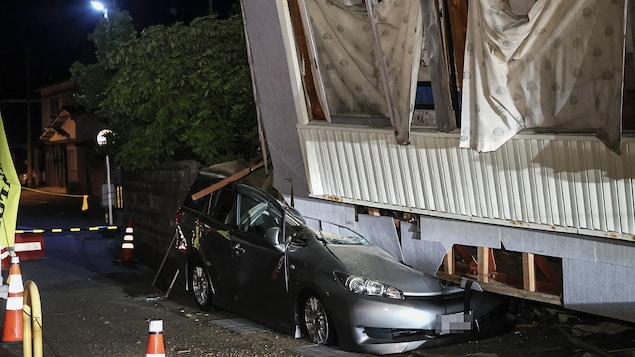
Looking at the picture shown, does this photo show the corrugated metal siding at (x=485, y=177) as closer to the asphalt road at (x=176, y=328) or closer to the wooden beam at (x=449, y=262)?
the wooden beam at (x=449, y=262)

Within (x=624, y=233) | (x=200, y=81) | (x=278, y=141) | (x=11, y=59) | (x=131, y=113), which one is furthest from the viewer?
(x=11, y=59)

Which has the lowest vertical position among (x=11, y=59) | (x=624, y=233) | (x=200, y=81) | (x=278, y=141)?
(x=624, y=233)

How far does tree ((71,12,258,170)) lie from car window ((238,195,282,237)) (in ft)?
14.4

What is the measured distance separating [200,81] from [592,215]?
8.78 metres

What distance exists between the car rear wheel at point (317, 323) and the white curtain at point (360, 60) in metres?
1.96

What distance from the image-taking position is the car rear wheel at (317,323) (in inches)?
360

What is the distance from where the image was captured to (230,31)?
15500mm

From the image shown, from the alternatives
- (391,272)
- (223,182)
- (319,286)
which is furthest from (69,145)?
(391,272)

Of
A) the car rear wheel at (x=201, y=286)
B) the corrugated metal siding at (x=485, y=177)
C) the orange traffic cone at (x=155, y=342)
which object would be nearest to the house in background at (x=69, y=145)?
the car rear wheel at (x=201, y=286)

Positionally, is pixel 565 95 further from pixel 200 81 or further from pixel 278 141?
pixel 200 81

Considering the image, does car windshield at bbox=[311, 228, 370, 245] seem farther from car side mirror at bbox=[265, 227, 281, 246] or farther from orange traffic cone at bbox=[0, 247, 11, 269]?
orange traffic cone at bbox=[0, 247, 11, 269]

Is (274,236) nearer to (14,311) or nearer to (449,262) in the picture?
(449,262)

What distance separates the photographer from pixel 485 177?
884cm

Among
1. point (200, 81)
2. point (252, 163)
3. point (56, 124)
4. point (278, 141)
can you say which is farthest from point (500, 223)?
point (56, 124)
